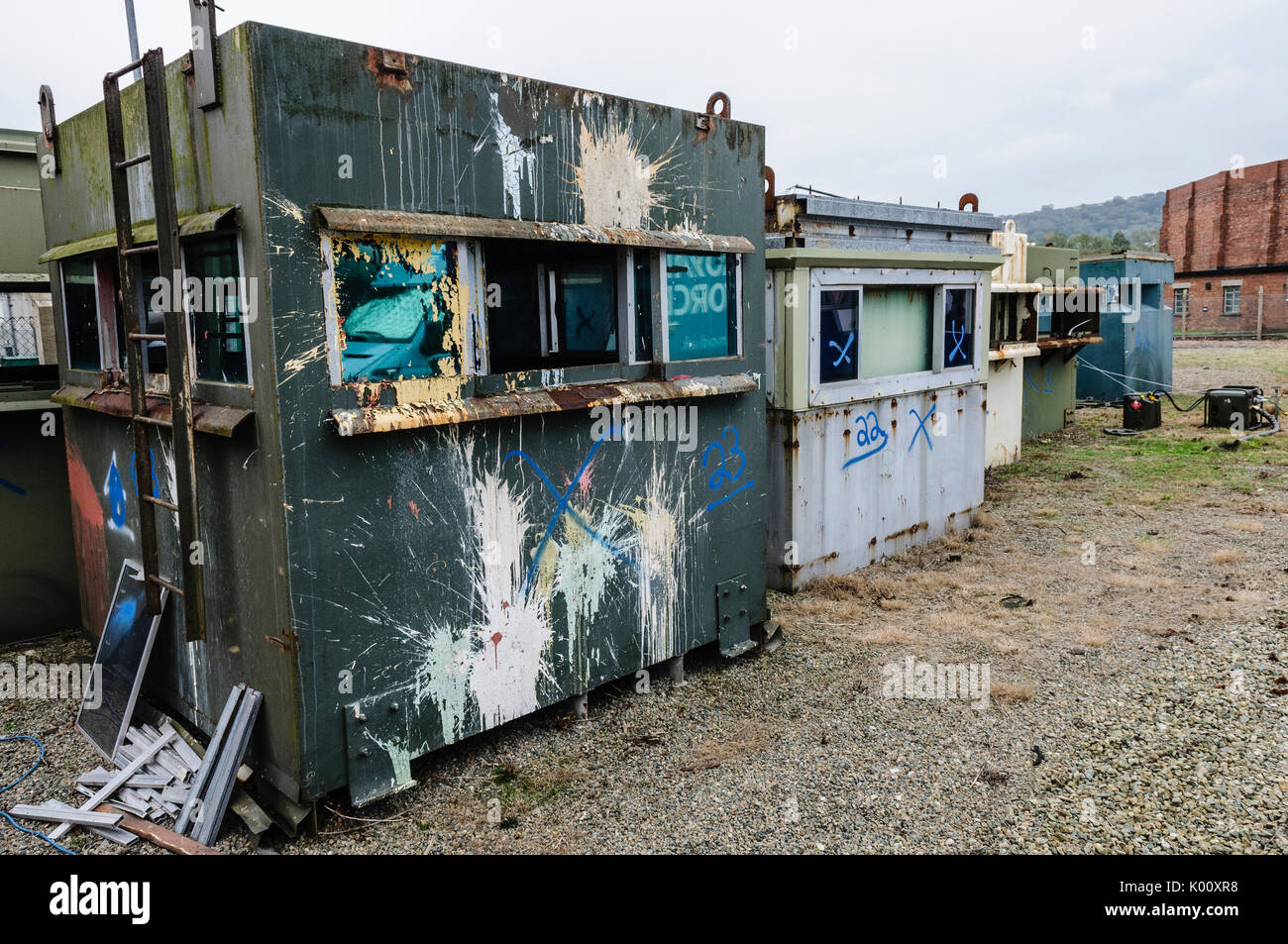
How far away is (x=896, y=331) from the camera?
788 centimetres

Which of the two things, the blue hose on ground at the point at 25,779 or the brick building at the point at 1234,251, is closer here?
the blue hose on ground at the point at 25,779

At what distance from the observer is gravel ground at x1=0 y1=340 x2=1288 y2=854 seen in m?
3.92

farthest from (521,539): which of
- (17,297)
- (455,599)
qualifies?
(17,297)

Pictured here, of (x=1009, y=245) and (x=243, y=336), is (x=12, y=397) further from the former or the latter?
(x=1009, y=245)

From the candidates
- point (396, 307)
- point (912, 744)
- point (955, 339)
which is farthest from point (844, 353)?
point (396, 307)

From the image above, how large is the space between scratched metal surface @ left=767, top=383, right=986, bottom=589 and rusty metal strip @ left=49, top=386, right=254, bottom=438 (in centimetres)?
430

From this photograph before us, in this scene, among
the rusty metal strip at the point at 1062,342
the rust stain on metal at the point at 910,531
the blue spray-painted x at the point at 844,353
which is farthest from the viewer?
the rusty metal strip at the point at 1062,342

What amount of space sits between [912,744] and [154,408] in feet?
14.1

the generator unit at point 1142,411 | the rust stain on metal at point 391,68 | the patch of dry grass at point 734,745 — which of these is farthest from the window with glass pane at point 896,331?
the generator unit at point 1142,411

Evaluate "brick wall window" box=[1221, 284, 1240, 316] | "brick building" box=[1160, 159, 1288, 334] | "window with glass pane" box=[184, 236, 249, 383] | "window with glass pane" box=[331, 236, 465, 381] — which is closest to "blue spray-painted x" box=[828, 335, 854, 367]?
"window with glass pane" box=[331, 236, 465, 381]

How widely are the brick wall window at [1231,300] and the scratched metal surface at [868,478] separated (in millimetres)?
33724

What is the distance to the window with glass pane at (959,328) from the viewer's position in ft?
27.8

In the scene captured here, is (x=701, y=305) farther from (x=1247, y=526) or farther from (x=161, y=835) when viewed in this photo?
(x=1247, y=526)

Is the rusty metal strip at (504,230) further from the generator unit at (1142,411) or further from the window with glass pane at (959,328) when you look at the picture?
the generator unit at (1142,411)
